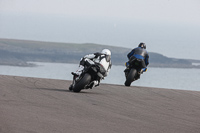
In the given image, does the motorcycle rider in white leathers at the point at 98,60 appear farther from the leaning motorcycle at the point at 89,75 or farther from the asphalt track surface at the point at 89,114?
the asphalt track surface at the point at 89,114

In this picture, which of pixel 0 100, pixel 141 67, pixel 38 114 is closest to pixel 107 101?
pixel 0 100

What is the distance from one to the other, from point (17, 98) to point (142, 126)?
417 cm

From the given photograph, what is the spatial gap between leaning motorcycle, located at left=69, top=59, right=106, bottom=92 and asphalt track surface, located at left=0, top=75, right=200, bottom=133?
328 millimetres

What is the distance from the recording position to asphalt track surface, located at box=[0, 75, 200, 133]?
363 inches

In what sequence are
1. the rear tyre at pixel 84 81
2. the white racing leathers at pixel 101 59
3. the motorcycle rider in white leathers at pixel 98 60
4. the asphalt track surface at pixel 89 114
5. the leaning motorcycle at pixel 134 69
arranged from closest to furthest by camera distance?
the asphalt track surface at pixel 89 114, the rear tyre at pixel 84 81, the motorcycle rider in white leathers at pixel 98 60, the white racing leathers at pixel 101 59, the leaning motorcycle at pixel 134 69

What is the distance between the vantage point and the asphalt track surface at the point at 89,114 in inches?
363

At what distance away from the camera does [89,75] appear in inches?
621

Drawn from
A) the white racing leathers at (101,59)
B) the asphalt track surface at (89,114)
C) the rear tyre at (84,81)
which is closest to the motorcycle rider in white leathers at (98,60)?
the white racing leathers at (101,59)

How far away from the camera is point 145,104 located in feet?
48.0

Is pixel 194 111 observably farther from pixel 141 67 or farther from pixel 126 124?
pixel 141 67

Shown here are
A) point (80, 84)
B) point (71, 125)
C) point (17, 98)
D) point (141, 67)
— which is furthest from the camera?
point (141, 67)

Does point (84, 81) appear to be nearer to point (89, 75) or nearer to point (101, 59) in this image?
point (89, 75)

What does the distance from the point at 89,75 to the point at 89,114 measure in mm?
4585

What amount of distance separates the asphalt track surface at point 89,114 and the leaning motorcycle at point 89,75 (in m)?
0.33
